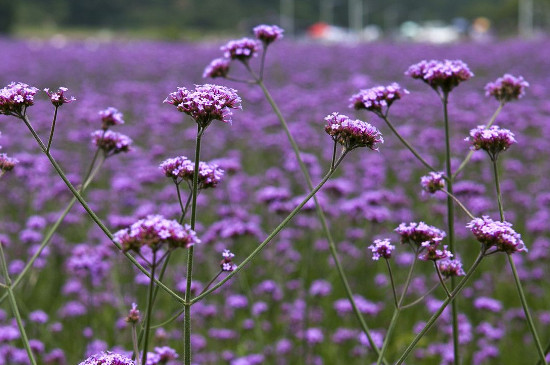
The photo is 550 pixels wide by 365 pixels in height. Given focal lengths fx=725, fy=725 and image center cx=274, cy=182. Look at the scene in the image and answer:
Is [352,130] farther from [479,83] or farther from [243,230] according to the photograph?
[479,83]

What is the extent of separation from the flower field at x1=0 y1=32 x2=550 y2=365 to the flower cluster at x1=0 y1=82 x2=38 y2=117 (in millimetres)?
365

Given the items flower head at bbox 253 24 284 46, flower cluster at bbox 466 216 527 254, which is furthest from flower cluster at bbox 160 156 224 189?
flower head at bbox 253 24 284 46

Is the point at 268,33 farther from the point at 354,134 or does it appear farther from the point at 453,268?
the point at 453,268

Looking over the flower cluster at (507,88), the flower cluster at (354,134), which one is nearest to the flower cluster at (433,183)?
the flower cluster at (354,134)

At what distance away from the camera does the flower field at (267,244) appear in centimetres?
303

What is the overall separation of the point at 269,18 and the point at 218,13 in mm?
7107

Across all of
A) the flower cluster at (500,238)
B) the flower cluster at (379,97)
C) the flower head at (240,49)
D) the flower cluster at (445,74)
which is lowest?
the flower cluster at (500,238)

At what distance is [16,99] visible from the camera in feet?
5.67

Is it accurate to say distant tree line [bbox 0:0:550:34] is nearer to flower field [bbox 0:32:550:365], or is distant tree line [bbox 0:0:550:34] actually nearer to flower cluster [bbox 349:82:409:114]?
flower field [bbox 0:32:550:365]

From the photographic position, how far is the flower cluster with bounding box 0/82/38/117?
173 centimetres

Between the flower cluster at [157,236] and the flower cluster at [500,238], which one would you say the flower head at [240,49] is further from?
the flower cluster at [157,236]

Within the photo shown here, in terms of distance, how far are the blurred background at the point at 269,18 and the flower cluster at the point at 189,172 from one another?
107 ft

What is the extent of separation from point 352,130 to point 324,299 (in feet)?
11.3

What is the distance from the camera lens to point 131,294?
15.0ft
